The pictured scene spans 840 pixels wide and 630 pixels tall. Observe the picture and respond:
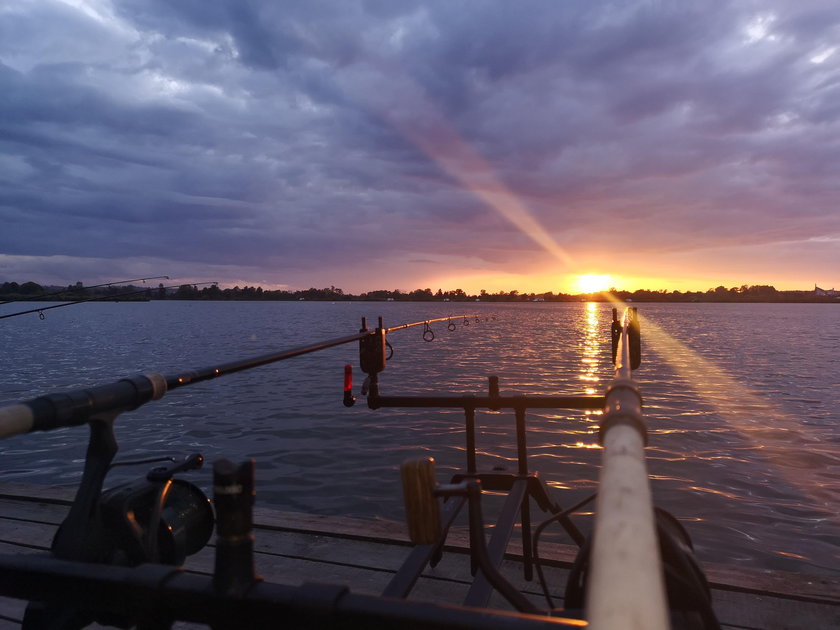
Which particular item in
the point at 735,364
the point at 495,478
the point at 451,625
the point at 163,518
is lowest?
the point at 735,364

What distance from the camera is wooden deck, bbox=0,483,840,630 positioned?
12.1 feet

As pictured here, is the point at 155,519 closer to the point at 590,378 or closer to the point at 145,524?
the point at 145,524

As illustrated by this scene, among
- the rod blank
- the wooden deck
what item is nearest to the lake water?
the rod blank

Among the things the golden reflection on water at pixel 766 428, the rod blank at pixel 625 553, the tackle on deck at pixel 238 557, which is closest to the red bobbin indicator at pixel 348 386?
the tackle on deck at pixel 238 557

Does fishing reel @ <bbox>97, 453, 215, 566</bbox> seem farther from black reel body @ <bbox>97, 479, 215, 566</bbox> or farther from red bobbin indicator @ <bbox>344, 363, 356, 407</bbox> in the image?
red bobbin indicator @ <bbox>344, 363, 356, 407</bbox>

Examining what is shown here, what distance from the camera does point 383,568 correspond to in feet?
14.0

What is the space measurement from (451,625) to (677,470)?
10.8 m

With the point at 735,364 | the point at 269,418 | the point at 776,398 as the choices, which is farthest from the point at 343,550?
the point at 735,364

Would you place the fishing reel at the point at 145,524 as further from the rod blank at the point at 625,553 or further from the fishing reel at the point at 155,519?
the rod blank at the point at 625,553

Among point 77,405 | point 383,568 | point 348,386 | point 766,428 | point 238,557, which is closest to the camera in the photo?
point 238,557

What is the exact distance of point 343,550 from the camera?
15.2 feet

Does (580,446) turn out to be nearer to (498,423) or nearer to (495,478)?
(498,423)

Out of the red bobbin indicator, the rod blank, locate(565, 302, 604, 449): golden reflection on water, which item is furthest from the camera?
locate(565, 302, 604, 449): golden reflection on water

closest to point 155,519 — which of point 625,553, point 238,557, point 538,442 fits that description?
point 238,557
